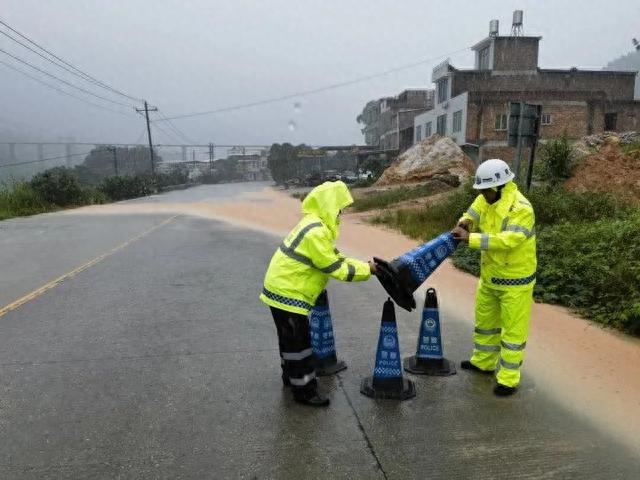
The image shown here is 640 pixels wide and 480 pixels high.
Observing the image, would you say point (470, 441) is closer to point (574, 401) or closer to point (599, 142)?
point (574, 401)

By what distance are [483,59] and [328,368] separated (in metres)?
43.9

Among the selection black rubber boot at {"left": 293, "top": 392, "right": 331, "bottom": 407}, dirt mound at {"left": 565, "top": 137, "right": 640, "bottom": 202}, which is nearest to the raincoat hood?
black rubber boot at {"left": 293, "top": 392, "right": 331, "bottom": 407}

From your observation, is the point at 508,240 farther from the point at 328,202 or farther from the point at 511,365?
the point at 328,202

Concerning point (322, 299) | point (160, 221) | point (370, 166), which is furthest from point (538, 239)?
point (370, 166)

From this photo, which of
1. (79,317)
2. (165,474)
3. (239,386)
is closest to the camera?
(165,474)

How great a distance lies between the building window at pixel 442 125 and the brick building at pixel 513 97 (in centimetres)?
8

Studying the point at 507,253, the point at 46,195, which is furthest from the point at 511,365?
the point at 46,195

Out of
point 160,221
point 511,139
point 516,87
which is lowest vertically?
point 160,221

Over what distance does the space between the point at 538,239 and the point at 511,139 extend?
263 centimetres

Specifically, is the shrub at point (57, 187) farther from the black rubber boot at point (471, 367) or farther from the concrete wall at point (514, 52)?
the concrete wall at point (514, 52)

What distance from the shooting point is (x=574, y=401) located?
160 inches

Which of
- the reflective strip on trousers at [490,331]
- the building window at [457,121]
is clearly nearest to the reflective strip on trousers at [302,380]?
the reflective strip on trousers at [490,331]

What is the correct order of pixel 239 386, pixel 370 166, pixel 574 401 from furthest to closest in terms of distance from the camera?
pixel 370 166
pixel 239 386
pixel 574 401

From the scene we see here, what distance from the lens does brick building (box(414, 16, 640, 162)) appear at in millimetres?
34438
